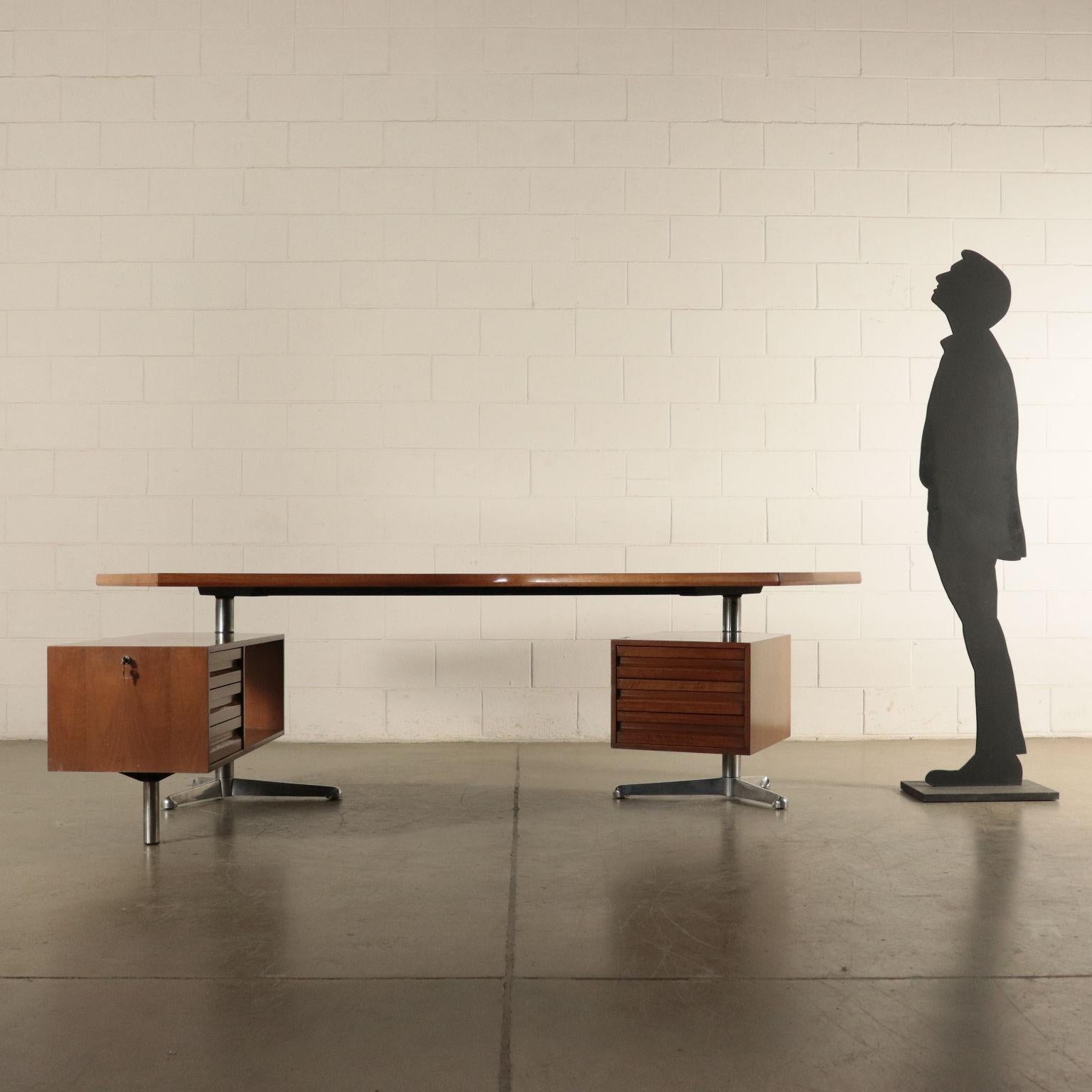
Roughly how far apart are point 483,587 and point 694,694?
2.34 ft

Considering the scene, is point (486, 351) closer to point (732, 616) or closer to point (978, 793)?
point (732, 616)

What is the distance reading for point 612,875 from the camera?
2383 millimetres

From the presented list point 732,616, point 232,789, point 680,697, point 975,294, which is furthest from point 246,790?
point 975,294

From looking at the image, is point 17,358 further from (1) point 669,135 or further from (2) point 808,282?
(2) point 808,282

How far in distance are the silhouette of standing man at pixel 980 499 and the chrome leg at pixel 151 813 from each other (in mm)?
2299

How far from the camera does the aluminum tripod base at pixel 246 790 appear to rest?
10.6ft

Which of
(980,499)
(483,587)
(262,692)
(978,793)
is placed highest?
(980,499)

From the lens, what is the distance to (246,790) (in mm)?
3270

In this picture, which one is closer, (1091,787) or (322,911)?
(322,911)

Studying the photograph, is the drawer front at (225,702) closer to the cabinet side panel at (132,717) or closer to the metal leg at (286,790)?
the cabinet side panel at (132,717)

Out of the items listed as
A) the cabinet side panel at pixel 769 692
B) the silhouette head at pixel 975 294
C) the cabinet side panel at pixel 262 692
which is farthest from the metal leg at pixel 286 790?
the silhouette head at pixel 975 294

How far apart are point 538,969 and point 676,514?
2878mm

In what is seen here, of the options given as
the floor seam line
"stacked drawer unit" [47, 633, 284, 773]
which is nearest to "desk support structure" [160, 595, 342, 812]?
"stacked drawer unit" [47, 633, 284, 773]

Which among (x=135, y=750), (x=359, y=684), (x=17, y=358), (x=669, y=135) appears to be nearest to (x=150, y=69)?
(x=17, y=358)
